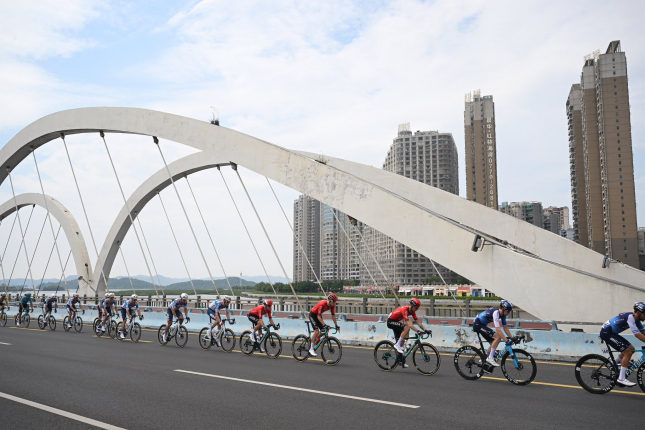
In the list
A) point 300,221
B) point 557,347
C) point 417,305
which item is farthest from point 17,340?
point 300,221

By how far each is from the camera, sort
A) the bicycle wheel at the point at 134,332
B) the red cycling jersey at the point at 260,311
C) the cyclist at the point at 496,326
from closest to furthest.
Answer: the cyclist at the point at 496,326 → the red cycling jersey at the point at 260,311 → the bicycle wheel at the point at 134,332

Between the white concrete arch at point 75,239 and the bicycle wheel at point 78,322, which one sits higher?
the white concrete arch at point 75,239

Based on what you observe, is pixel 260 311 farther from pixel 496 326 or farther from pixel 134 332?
pixel 134 332

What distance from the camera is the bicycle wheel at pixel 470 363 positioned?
894cm

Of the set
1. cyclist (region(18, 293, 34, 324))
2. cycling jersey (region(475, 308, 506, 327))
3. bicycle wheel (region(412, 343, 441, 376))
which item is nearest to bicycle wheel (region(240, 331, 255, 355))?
bicycle wheel (region(412, 343, 441, 376))

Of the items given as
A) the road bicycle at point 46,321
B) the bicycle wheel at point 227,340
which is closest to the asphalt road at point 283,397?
the bicycle wheel at point 227,340

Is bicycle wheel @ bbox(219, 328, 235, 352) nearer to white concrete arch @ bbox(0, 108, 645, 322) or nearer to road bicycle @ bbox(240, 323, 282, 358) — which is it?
road bicycle @ bbox(240, 323, 282, 358)

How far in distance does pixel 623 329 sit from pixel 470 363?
2563 millimetres

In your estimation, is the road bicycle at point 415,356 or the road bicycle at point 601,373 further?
the road bicycle at point 415,356

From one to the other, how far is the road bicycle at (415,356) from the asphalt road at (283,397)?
0.20 metres

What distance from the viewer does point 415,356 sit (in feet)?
31.8

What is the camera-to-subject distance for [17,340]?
1579cm

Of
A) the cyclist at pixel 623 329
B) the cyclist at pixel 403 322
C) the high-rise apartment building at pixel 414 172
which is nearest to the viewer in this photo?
the cyclist at pixel 623 329

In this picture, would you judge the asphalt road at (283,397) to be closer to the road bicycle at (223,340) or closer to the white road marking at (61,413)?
the white road marking at (61,413)
